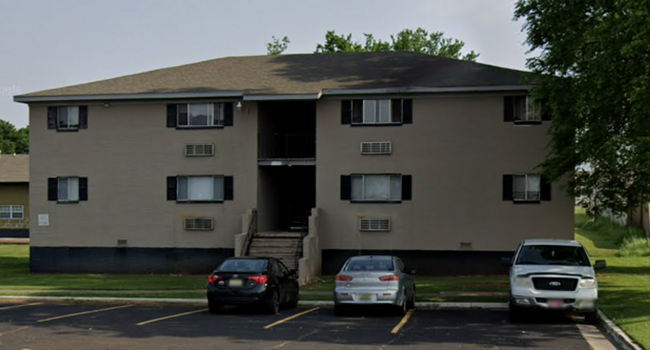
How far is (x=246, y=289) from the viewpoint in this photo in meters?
19.4

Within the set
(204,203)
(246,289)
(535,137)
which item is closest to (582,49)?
(535,137)

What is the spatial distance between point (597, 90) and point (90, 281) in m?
18.9

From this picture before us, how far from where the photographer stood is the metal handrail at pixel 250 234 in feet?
99.9

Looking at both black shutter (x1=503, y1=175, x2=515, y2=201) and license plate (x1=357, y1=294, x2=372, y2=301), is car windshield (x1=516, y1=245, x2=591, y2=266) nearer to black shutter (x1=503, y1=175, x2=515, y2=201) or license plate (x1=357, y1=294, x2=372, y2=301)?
license plate (x1=357, y1=294, x2=372, y2=301)

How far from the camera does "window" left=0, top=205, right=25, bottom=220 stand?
193 feet

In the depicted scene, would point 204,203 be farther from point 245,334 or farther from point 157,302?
point 245,334

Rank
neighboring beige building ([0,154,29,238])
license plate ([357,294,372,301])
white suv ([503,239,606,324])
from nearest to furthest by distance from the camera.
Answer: white suv ([503,239,606,324]) < license plate ([357,294,372,301]) < neighboring beige building ([0,154,29,238])

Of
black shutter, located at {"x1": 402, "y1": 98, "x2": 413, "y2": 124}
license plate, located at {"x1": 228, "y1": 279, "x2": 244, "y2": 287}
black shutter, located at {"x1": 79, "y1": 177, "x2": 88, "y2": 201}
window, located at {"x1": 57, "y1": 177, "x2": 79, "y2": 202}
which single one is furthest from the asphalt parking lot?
window, located at {"x1": 57, "y1": 177, "x2": 79, "y2": 202}

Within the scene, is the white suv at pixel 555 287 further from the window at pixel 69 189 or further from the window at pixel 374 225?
the window at pixel 69 189

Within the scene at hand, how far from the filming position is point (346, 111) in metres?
31.9

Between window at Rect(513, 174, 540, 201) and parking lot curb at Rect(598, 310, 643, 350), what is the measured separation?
13396 millimetres

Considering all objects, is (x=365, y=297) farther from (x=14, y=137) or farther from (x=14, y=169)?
(x=14, y=137)

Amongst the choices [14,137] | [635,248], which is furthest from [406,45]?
[14,137]

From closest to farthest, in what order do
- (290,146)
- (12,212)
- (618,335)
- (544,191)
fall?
(618,335) < (544,191) < (290,146) < (12,212)
